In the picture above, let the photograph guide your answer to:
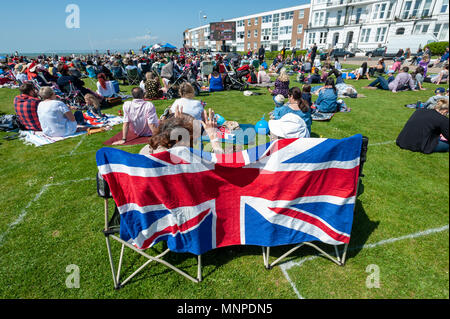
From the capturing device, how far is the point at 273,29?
64.4 metres

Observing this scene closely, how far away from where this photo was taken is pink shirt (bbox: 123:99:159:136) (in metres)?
6.37

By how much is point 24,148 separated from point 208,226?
23.6ft

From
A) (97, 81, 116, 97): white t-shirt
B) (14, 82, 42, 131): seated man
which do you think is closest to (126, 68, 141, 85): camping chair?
(97, 81, 116, 97): white t-shirt

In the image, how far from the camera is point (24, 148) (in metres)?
6.69

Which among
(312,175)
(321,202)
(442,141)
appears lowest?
(442,141)

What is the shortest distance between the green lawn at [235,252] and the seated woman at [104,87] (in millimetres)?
6760

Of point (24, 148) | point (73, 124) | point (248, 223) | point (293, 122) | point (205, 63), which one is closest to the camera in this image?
point (248, 223)

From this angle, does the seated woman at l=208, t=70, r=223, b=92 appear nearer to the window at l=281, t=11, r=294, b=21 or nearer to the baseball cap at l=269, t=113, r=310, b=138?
the baseball cap at l=269, t=113, r=310, b=138

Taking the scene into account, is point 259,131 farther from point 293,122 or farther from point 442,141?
point 442,141

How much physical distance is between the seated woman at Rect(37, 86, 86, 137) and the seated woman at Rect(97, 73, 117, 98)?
4.30m

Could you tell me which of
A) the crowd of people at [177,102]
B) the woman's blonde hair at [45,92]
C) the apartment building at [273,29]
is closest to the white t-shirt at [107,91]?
the crowd of people at [177,102]

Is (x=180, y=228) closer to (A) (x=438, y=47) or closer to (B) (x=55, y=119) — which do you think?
(B) (x=55, y=119)

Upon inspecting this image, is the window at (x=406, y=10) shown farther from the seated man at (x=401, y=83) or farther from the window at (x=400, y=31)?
the seated man at (x=401, y=83)

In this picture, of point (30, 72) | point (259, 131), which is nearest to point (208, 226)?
point (259, 131)
